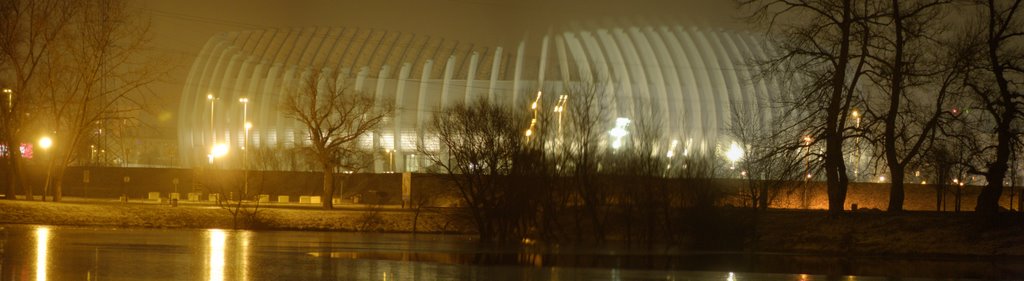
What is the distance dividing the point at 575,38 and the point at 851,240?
60.9m

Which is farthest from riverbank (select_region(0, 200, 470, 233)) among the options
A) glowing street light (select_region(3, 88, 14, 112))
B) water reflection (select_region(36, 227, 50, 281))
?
glowing street light (select_region(3, 88, 14, 112))

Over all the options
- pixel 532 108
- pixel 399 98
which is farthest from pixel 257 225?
pixel 399 98

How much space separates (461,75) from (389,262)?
71.4m

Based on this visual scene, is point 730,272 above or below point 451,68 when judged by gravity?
below

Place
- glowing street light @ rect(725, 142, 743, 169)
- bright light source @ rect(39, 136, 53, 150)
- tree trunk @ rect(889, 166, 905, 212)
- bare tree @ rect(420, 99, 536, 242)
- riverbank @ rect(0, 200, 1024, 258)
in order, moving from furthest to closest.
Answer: glowing street light @ rect(725, 142, 743, 169) → bright light source @ rect(39, 136, 53, 150) → bare tree @ rect(420, 99, 536, 242) → tree trunk @ rect(889, 166, 905, 212) → riverbank @ rect(0, 200, 1024, 258)

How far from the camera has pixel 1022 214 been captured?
36031 mm

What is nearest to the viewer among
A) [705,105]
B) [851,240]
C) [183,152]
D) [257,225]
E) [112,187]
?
[851,240]

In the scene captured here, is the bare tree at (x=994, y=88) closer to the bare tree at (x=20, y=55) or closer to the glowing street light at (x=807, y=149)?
the glowing street light at (x=807, y=149)

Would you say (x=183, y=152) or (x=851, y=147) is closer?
(x=851, y=147)

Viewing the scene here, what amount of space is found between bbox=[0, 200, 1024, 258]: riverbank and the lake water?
8.16 ft

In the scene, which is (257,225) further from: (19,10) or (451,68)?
(451,68)

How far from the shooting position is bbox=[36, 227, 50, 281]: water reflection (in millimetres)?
21031

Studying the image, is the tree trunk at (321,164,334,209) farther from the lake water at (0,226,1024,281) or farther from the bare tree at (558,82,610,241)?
the lake water at (0,226,1024,281)

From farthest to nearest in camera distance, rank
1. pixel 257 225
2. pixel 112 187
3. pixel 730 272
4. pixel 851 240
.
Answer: pixel 112 187
pixel 257 225
pixel 851 240
pixel 730 272
